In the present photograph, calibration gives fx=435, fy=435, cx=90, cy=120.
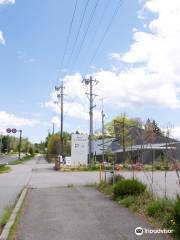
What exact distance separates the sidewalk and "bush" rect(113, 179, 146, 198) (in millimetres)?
498

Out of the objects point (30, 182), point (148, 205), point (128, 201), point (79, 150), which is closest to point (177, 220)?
point (148, 205)

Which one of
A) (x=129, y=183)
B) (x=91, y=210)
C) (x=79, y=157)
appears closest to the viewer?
(x=91, y=210)

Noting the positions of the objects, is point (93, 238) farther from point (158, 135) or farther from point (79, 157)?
point (79, 157)

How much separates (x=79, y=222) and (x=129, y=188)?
4.19m

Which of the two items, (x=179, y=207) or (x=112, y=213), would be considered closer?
(x=179, y=207)

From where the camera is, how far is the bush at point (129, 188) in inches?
536

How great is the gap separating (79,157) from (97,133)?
2224 inches

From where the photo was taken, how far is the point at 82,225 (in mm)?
9500

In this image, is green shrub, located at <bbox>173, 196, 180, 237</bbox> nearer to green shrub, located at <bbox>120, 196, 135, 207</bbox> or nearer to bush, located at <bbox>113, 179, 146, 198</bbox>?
green shrub, located at <bbox>120, 196, 135, 207</bbox>

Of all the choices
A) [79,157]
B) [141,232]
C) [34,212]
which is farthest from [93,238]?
[79,157]

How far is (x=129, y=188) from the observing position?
13789 mm

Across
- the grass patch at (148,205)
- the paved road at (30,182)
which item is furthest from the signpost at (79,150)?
the grass patch at (148,205)

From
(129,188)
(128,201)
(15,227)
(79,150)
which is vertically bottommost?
(15,227)

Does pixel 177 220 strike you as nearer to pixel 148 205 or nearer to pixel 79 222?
pixel 79 222
